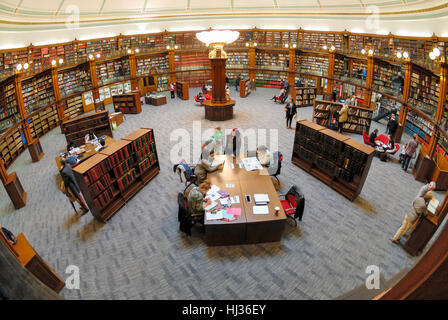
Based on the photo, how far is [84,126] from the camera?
10.3 m

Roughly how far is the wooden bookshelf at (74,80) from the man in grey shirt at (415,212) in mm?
14331

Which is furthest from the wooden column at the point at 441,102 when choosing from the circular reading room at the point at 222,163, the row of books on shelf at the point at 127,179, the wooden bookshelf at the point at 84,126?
the wooden bookshelf at the point at 84,126

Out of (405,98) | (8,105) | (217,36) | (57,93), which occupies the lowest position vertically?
(405,98)

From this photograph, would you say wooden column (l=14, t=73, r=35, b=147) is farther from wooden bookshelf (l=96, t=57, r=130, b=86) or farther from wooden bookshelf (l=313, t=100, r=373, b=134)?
wooden bookshelf (l=313, t=100, r=373, b=134)

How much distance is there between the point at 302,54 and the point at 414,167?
1138 centimetres

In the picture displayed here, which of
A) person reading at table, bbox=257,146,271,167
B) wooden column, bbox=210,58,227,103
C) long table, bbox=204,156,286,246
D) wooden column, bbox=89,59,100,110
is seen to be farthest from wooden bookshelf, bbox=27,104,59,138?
long table, bbox=204,156,286,246

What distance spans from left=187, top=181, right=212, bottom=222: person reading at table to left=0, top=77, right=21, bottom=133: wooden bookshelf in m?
7.93

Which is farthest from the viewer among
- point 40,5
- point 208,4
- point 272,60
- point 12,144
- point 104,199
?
point 272,60

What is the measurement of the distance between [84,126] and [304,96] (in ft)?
35.5

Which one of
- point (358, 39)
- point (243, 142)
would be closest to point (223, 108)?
point (243, 142)

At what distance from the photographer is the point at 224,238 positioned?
5.42 metres

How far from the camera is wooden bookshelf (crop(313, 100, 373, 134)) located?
35.2 feet

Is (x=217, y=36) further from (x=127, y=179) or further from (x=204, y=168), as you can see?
(x=127, y=179)

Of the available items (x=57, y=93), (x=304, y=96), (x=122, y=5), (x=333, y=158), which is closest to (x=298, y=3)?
(x=304, y=96)
